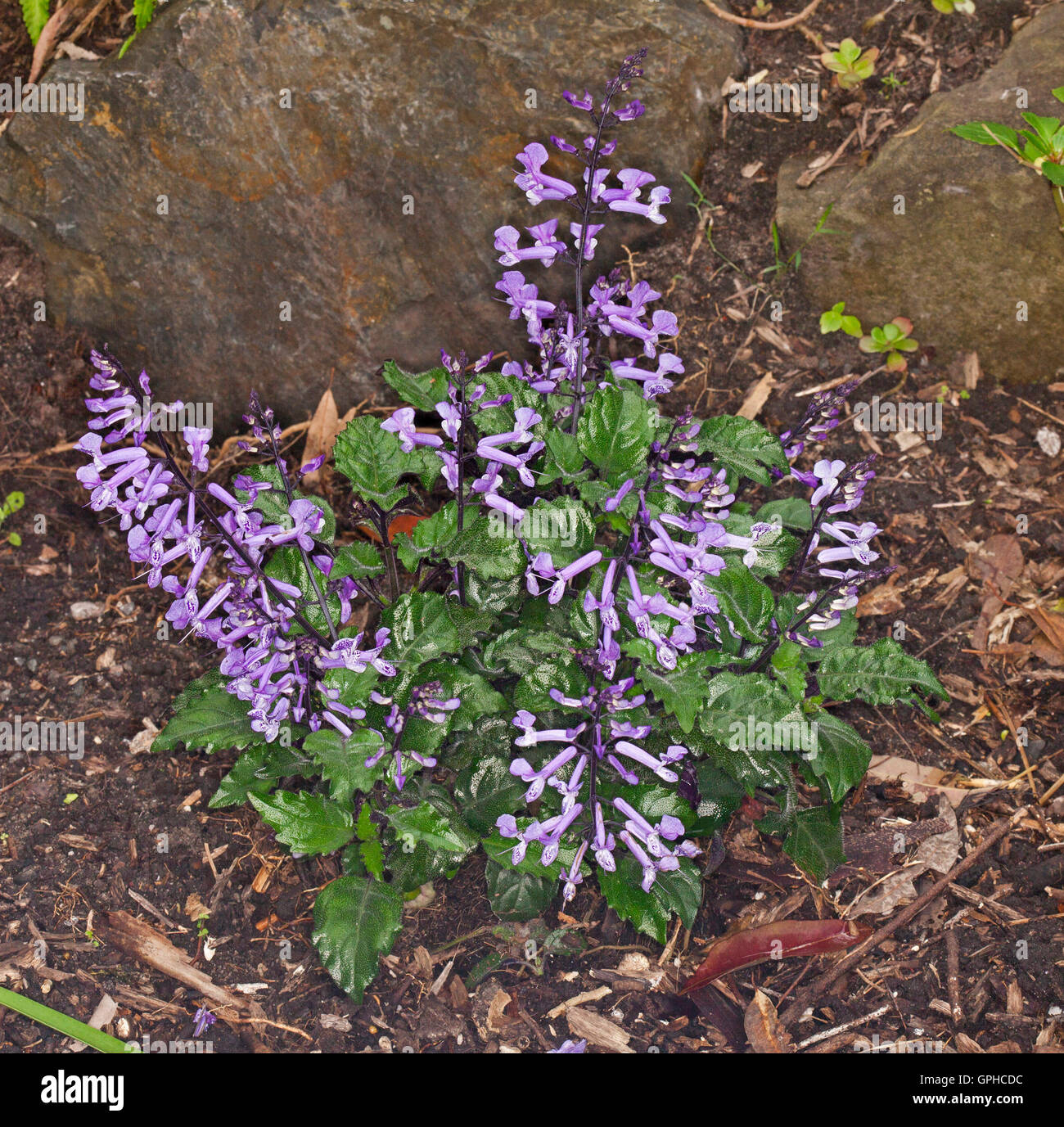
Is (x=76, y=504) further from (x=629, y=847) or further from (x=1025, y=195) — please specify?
(x=1025, y=195)

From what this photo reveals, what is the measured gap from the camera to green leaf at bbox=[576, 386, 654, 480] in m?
3.26

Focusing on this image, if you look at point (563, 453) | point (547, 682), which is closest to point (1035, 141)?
point (563, 453)

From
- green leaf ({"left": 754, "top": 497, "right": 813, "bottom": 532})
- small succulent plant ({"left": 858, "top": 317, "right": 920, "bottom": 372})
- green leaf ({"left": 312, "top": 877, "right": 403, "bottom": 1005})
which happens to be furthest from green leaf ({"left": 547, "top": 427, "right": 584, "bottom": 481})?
small succulent plant ({"left": 858, "top": 317, "right": 920, "bottom": 372})

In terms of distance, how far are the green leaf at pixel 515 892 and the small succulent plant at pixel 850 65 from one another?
410 centimetres

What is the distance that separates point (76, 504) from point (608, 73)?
320 cm

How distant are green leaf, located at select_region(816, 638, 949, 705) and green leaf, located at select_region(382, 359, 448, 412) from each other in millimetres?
1644

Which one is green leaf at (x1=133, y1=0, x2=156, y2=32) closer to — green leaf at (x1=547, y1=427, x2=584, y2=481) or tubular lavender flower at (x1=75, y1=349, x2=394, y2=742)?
tubular lavender flower at (x1=75, y1=349, x2=394, y2=742)

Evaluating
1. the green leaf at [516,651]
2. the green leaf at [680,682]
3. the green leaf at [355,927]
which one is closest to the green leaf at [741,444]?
the green leaf at [680,682]

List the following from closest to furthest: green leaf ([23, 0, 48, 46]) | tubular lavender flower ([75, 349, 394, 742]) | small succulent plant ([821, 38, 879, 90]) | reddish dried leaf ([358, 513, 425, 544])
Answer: tubular lavender flower ([75, 349, 394, 742]), reddish dried leaf ([358, 513, 425, 544]), small succulent plant ([821, 38, 879, 90]), green leaf ([23, 0, 48, 46])

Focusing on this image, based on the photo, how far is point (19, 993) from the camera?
141 inches

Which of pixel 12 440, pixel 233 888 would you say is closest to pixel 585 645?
pixel 233 888
